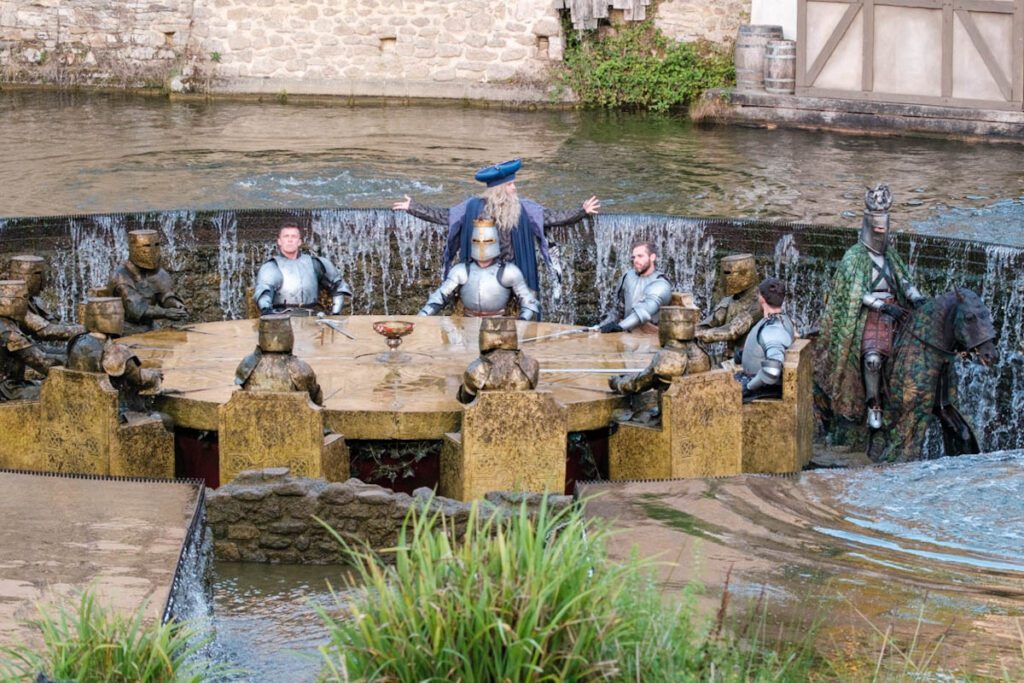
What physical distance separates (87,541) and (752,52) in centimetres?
1532

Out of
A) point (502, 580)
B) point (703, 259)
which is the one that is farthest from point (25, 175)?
point (502, 580)

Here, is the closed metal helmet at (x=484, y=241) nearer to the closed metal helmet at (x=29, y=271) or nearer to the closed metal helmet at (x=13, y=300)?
the closed metal helmet at (x=29, y=271)

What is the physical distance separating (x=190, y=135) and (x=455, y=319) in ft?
31.9

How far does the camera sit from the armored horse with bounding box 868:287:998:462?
12.0 metres

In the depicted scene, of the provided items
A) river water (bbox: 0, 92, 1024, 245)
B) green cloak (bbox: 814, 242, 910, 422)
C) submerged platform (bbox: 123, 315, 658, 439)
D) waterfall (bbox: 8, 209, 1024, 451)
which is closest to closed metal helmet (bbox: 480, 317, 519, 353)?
submerged platform (bbox: 123, 315, 658, 439)

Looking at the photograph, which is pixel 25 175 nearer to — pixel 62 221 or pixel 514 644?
pixel 62 221

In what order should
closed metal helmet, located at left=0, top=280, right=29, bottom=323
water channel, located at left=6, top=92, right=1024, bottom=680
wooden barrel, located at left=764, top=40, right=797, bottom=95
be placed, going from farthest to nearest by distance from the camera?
wooden barrel, located at left=764, top=40, right=797, bottom=95
closed metal helmet, located at left=0, top=280, right=29, bottom=323
water channel, located at left=6, top=92, right=1024, bottom=680

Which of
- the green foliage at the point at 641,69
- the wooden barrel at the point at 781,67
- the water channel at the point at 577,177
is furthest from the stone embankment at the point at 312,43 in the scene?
the wooden barrel at the point at 781,67

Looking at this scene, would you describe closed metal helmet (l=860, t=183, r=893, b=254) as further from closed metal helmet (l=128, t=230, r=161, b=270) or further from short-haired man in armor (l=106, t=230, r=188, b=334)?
closed metal helmet (l=128, t=230, r=161, b=270)

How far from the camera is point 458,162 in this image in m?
20.3

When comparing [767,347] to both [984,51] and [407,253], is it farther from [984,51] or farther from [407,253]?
[984,51]

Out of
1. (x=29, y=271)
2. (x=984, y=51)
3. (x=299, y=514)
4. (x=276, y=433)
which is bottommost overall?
(x=299, y=514)

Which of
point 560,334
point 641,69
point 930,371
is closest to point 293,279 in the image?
point 560,334

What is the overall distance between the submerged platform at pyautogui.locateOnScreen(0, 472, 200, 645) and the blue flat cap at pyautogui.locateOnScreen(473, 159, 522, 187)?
419 centimetres
